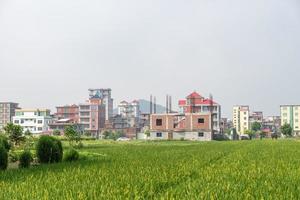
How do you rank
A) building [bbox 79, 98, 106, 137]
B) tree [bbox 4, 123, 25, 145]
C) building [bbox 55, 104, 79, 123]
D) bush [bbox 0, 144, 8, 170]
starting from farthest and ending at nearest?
building [bbox 55, 104, 79, 123] → building [bbox 79, 98, 106, 137] → tree [bbox 4, 123, 25, 145] → bush [bbox 0, 144, 8, 170]

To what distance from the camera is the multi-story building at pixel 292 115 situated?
182375 millimetres

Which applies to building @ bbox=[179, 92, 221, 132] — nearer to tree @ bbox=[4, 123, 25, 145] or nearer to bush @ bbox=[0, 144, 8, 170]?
tree @ bbox=[4, 123, 25, 145]

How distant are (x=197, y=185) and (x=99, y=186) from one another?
2.52 m

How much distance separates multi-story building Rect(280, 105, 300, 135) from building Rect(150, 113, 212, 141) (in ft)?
295

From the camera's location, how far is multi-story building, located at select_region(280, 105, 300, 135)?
182 metres

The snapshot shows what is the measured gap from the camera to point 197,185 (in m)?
11.9

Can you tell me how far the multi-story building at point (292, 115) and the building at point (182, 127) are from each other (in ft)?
295

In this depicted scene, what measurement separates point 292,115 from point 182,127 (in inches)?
3738

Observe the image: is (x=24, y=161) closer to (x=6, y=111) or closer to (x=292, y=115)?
(x=292, y=115)

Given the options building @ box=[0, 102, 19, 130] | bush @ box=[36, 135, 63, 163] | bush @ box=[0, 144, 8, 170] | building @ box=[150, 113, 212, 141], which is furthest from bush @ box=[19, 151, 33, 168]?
building @ box=[0, 102, 19, 130]

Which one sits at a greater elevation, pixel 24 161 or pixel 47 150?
pixel 47 150

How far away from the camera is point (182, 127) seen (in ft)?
341

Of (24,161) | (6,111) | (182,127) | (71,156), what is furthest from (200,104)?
(24,161)

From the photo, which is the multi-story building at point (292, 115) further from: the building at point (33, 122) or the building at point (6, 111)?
the building at point (6, 111)
